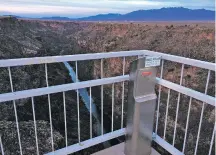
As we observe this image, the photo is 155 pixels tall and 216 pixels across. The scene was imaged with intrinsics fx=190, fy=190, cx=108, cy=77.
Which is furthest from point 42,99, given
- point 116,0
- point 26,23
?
point 26,23

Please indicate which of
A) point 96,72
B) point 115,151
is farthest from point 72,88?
point 96,72

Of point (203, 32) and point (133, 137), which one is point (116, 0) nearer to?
point (133, 137)

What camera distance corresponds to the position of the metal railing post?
1.67 m

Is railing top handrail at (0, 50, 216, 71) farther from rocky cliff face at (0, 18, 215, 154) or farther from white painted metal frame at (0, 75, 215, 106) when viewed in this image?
rocky cliff face at (0, 18, 215, 154)

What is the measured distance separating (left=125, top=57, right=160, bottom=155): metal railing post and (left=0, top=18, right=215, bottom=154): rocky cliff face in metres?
4.30

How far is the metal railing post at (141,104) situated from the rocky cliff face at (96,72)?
4297 mm

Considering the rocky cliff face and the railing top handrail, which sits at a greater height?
the railing top handrail

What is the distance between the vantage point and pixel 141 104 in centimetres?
174

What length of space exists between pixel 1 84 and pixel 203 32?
14.9m

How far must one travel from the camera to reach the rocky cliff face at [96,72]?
8164mm

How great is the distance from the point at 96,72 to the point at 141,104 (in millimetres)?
13375

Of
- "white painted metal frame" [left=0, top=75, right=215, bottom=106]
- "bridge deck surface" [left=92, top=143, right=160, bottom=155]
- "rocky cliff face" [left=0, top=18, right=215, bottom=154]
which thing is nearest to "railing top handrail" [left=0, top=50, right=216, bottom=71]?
"white painted metal frame" [left=0, top=75, right=215, bottom=106]

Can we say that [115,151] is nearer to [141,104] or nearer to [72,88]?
[141,104]

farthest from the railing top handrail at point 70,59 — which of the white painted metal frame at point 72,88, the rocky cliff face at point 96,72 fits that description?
the rocky cliff face at point 96,72
